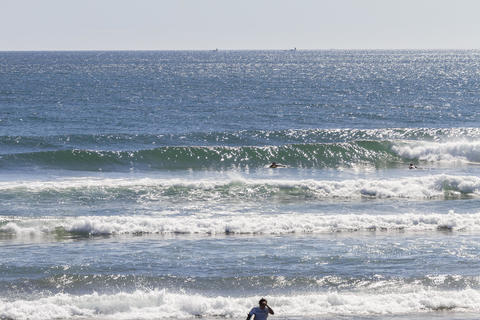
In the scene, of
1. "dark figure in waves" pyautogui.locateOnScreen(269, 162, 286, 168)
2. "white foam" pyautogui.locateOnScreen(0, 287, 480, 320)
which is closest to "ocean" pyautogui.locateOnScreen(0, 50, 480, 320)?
"white foam" pyautogui.locateOnScreen(0, 287, 480, 320)

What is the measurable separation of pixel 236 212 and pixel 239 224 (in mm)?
2981

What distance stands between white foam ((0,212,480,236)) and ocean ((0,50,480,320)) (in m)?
0.08

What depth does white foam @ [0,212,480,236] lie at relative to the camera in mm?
26828

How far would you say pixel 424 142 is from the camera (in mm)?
47812

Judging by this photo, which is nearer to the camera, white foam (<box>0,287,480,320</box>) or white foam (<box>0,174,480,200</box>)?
white foam (<box>0,287,480,320</box>)

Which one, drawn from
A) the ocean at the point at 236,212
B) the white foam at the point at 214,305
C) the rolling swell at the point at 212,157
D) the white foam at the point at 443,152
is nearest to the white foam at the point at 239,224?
the ocean at the point at 236,212

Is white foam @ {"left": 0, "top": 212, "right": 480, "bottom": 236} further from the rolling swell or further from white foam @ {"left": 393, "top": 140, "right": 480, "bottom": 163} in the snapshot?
white foam @ {"left": 393, "top": 140, "right": 480, "bottom": 163}

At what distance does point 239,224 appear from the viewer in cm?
2720

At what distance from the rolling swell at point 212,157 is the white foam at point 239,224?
13.1 metres

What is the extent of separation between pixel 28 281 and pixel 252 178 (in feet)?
61.1

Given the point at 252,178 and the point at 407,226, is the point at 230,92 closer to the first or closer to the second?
the point at 252,178

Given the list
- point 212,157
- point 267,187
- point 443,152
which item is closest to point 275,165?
point 212,157

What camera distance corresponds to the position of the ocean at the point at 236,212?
19.5 m

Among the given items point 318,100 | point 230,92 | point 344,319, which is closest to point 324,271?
point 344,319
